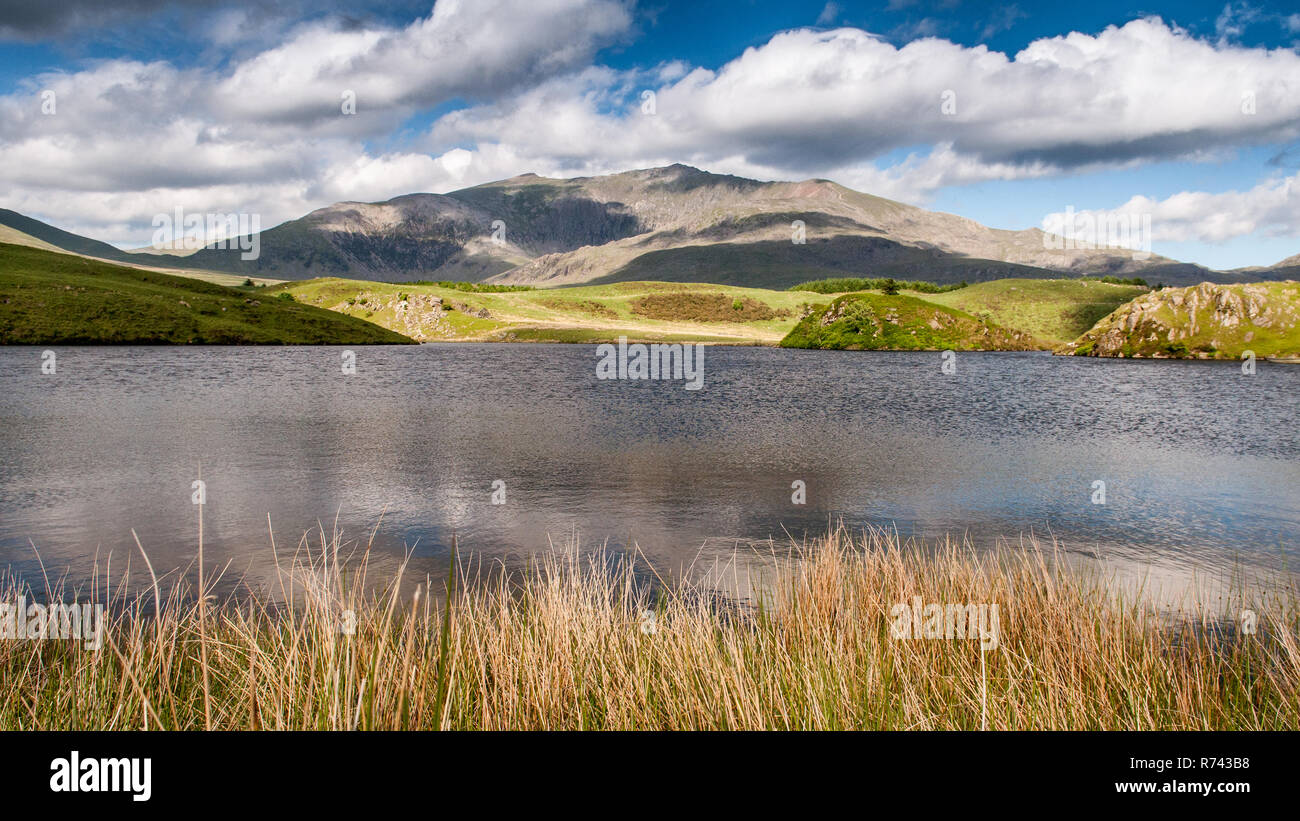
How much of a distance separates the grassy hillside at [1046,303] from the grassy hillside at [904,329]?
15463 millimetres

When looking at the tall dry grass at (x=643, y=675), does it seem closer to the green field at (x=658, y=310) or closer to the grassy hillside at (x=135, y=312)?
the green field at (x=658, y=310)

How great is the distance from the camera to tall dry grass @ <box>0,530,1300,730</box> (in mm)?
A: 4863

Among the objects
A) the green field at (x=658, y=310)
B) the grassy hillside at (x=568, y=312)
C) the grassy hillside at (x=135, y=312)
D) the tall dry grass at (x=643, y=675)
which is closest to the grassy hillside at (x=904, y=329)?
the green field at (x=658, y=310)

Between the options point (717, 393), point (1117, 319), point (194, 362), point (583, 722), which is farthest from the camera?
point (1117, 319)

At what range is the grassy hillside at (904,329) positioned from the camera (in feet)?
263

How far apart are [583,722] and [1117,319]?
7470 centimetres

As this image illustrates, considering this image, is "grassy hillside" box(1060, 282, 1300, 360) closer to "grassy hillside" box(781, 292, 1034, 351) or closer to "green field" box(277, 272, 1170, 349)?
"grassy hillside" box(781, 292, 1034, 351)

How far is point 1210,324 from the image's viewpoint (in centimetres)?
5703

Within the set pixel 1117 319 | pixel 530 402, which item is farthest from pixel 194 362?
pixel 1117 319

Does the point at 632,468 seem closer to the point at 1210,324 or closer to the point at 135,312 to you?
the point at 1210,324

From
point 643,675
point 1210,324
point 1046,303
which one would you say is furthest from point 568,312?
point 643,675
